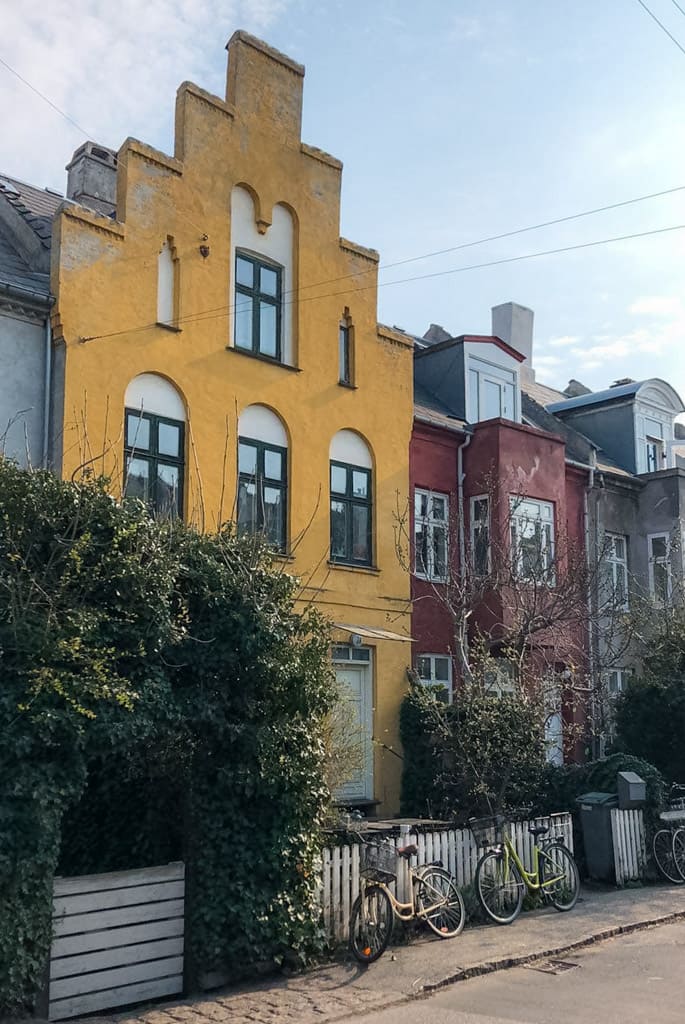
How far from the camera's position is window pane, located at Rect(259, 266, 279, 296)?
717 inches

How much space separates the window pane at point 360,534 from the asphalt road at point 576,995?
31.0ft

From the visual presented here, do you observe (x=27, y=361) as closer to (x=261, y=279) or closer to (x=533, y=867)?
(x=261, y=279)

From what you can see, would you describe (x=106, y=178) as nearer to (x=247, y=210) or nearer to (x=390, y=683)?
(x=247, y=210)

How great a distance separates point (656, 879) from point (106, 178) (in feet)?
46.9

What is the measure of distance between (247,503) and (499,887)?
756 centimetres

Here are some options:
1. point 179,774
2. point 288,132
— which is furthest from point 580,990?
point 288,132

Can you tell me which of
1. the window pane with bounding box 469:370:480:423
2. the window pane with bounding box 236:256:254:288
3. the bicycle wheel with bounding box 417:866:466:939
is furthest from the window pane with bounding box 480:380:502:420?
the bicycle wheel with bounding box 417:866:466:939

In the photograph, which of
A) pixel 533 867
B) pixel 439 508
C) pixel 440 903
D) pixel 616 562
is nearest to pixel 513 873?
pixel 533 867

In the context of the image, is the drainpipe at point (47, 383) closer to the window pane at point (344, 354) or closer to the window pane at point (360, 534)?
the window pane at point (344, 354)

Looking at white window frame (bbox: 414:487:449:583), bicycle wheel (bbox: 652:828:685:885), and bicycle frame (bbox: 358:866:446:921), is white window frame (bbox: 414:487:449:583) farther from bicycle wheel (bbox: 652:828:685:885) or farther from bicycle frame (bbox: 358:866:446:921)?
bicycle frame (bbox: 358:866:446:921)

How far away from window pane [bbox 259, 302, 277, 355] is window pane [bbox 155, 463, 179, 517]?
2984mm

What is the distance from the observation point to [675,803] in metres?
15.5

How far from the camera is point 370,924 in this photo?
10016 mm

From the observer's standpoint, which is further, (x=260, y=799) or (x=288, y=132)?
(x=288, y=132)
